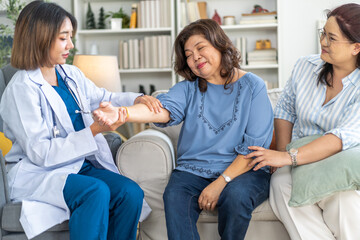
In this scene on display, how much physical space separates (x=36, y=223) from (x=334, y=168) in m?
1.08

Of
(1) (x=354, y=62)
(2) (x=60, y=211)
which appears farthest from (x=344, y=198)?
(2) (x=60, y=211)

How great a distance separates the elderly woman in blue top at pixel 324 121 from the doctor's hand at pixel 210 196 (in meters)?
0.19

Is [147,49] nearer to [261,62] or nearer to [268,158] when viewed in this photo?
[261,62]

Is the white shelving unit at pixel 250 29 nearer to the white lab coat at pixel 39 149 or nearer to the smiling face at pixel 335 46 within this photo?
the smiling face at pixel 335 46

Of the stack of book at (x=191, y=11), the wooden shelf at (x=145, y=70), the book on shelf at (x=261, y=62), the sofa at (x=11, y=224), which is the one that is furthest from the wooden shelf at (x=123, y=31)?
the sofa at (x=11, y=224)

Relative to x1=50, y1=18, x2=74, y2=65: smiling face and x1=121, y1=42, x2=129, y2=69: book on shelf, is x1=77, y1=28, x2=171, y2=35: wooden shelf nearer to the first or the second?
x1=121, y1=42, x2=129, y2=69: book on shelf

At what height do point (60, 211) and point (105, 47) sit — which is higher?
point (105, 47)

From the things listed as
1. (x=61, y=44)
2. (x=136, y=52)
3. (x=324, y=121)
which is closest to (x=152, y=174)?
(x=61, y=44)

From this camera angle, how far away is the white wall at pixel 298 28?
3.90 meters

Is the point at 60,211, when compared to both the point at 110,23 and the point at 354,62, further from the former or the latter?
the point at 110,23

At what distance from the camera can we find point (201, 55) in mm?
1817

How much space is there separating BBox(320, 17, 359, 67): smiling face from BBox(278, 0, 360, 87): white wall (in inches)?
83.9

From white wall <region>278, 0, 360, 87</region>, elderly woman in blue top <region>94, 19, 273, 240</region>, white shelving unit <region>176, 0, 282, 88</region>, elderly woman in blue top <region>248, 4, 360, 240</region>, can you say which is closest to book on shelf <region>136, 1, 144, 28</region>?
white shelving unit <region>176, 0, 282, 88</region>

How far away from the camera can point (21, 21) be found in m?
1.68
